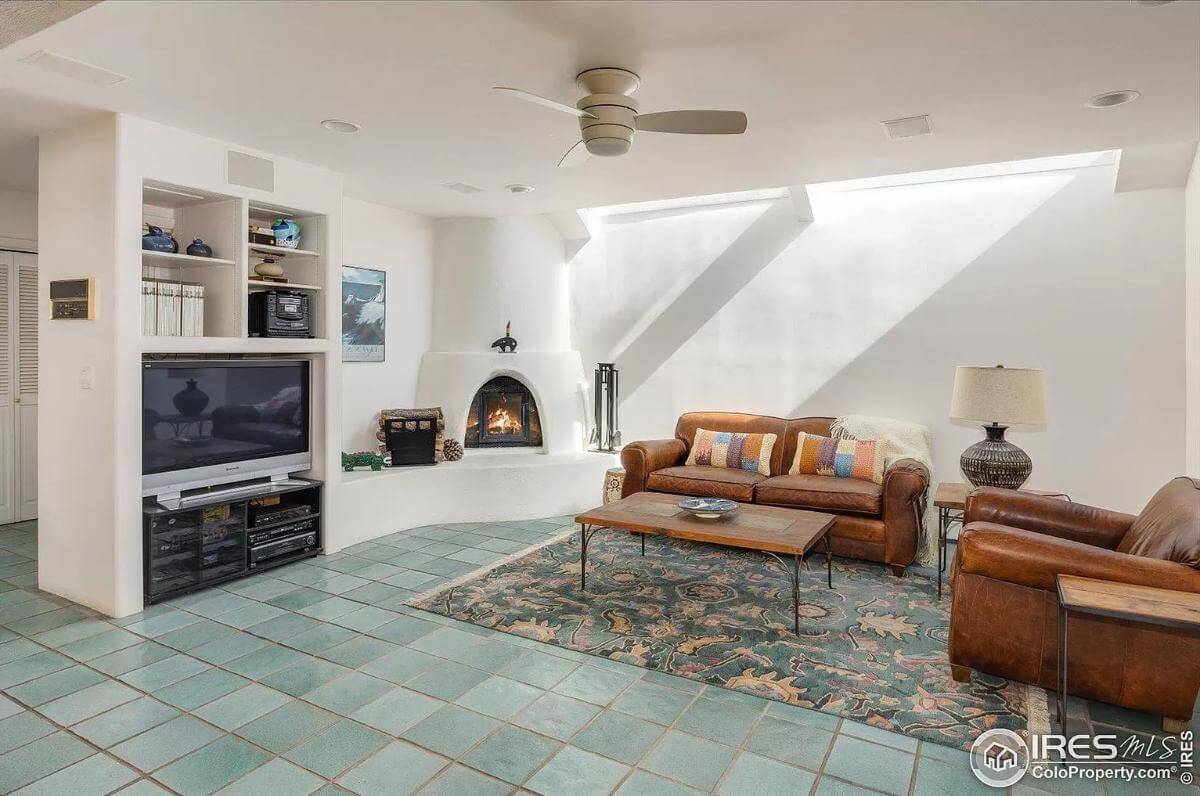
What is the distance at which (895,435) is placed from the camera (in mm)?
5211

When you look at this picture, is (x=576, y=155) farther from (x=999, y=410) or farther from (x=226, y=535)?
(x=226, y=535)

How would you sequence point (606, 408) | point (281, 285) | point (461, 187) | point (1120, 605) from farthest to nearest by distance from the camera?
point (606, 408)
point (461, 187)
point (281, 285)
point (1120, 605)

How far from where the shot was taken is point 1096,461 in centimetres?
480

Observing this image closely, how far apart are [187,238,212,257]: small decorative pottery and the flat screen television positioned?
62 cm

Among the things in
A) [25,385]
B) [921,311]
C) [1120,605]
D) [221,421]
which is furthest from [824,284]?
[25,385]

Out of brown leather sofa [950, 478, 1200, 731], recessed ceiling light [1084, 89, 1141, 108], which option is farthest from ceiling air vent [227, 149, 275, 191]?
recessed ceiling light [1084, 89, 1141, 108]

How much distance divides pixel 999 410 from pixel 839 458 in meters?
1.22

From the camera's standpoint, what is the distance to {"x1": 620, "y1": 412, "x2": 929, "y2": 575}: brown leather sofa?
4426 mm

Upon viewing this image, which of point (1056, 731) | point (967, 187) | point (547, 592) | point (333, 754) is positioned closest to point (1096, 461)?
point (967, 187)

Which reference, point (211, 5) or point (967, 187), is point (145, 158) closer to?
point (211, 5)

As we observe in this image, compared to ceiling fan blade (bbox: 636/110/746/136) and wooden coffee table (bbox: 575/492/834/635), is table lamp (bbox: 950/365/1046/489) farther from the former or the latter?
ceiling fan blade (bbox: 636/110/746/136)

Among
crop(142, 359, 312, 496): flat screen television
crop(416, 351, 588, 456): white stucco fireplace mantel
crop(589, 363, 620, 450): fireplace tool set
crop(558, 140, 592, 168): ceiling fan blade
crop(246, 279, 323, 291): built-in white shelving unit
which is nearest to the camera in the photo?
crop(558, 140, 592, 168): ceiling fan blade

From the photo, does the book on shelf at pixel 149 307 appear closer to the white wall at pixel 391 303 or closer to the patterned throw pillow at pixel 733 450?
the white wall at pixel 391 303

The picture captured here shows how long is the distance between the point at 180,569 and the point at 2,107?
252cm
